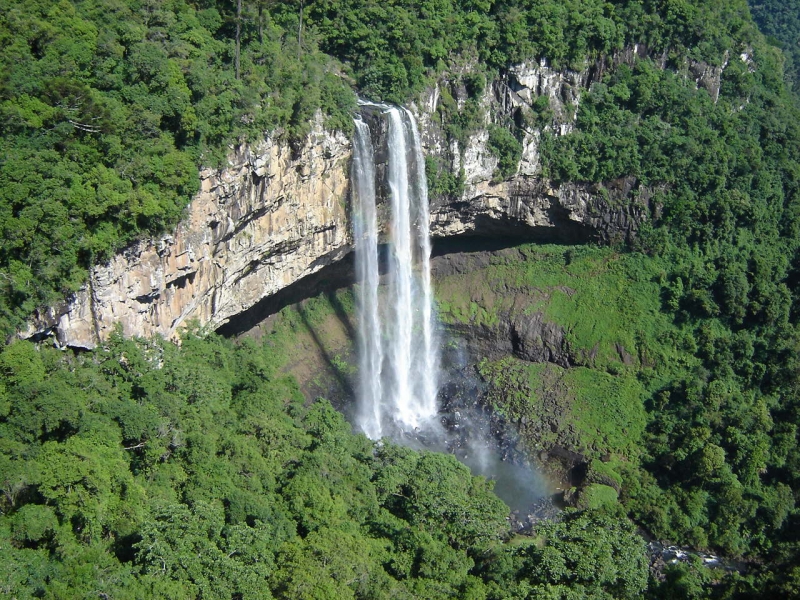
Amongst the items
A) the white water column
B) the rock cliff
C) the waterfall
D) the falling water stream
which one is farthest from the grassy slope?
the white water column

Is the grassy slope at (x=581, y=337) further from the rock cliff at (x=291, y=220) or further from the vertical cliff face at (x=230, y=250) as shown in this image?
the vertical cliff face at (x=230, y=250)

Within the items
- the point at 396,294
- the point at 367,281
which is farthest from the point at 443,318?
the point at 367,281

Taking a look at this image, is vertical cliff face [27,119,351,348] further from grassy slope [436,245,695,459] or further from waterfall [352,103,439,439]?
grassy slope [436,245,695,459]

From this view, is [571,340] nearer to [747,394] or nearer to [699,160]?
[747,394]

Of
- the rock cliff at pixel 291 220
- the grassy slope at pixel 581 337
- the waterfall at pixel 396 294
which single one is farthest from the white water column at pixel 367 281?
the grassy slope at pixel 581 337

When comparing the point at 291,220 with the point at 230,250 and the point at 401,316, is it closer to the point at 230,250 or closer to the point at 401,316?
the point at 230,250
